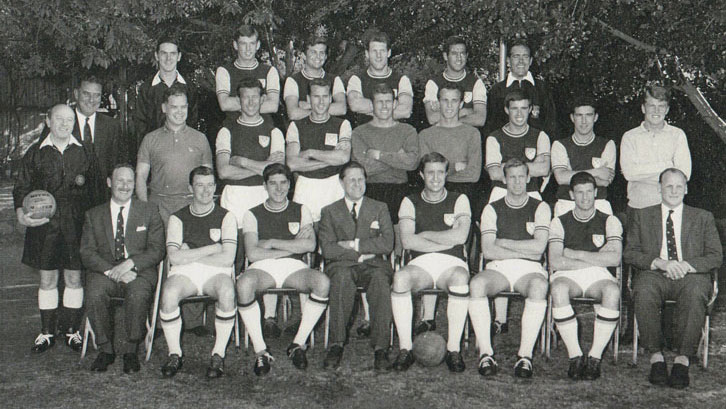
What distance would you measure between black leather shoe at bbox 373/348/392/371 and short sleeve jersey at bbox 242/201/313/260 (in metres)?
0.96

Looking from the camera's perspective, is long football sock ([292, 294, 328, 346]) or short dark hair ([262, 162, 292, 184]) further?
short dark hair ([262, 162, 292, 184])

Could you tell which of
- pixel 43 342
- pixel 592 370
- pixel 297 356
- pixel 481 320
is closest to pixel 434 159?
pixel 481 320

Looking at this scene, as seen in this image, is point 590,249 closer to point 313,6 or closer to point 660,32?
point 660,32

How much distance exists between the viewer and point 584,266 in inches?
212

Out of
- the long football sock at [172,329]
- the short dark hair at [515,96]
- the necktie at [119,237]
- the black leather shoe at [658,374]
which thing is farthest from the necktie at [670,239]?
the necktie at [119,237]

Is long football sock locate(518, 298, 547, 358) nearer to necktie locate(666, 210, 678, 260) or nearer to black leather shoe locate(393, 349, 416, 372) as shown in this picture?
black leather shoe locate(393, 349, 416, 372)

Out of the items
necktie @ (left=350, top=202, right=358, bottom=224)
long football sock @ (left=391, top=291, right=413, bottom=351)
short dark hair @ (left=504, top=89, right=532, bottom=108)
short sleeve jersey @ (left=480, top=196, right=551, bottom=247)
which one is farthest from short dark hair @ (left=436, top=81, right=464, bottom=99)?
long football sock @ (left=391, top=291, right=413, bottom=351)

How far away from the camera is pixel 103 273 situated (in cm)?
537

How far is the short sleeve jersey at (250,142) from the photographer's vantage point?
20.2 ft

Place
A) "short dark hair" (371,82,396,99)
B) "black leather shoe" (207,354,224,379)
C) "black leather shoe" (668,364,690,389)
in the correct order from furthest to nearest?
"short dark hair" (371,82,396,99), "black leather shoe" (207,354,224,379), "black leather shoe" (668,364,690,389)

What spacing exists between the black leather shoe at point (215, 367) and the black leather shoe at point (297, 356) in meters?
0.47

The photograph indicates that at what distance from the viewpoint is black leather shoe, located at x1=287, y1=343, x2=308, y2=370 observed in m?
5.20

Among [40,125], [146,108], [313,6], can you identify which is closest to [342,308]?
[146,108]

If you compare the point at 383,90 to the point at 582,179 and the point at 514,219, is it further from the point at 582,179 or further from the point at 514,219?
the point at 582,179
